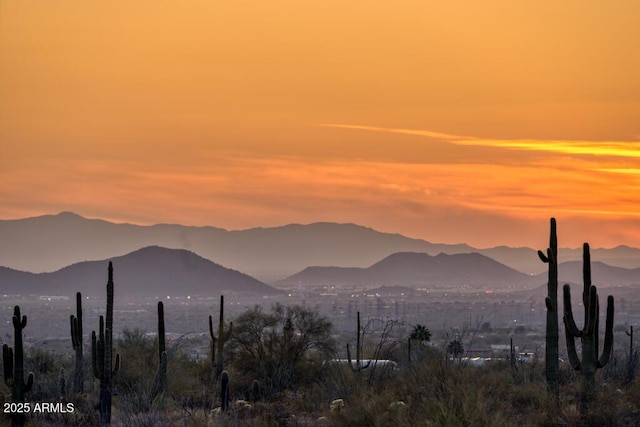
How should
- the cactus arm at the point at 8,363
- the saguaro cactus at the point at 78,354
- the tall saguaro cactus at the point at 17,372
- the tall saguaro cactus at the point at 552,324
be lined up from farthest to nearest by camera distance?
1. the saguaro cactus at the point at 78,354
2. the cactus arm at the point at 8,363
3. the tall saguaro cactus at the point at 552,324
4. the tall saguaro cactus at the point at 17,372

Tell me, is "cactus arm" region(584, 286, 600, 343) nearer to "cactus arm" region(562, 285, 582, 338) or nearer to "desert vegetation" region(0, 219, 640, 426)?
"desert vegetation" region(0, 219, 640, 426)

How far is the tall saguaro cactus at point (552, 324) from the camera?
3145 cm

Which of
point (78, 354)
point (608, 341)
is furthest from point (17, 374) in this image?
point (608, 341)

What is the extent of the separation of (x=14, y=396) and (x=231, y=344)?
64.9 ft

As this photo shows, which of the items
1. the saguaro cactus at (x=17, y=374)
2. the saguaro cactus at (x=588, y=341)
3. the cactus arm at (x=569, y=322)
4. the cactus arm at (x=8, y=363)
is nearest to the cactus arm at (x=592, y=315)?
the saguaro cactus at (x=588, y=341)

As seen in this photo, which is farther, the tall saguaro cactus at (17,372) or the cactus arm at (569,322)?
the tall saguaro cactus at (17,372)

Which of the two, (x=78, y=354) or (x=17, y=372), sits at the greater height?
(x=17, y=372)

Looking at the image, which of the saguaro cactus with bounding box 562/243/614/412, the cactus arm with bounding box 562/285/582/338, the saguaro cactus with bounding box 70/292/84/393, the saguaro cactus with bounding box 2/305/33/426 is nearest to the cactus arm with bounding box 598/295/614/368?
the saguaro cactus with bounding box 562/243/614/412

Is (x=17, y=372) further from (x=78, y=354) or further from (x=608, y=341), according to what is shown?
(x=608, y=341)

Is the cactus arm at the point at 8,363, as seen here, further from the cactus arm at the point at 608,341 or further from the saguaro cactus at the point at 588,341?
the cactus arm at the point at 608,341

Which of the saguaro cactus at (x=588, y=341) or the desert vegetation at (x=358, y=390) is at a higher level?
the saguaro cactus at (x=588, y=341)

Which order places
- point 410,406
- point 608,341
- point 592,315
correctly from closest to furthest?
point 410,406
point 592,315
point 608,341

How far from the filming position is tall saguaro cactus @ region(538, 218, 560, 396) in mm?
31453

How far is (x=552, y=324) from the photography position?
32.5m
